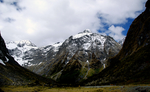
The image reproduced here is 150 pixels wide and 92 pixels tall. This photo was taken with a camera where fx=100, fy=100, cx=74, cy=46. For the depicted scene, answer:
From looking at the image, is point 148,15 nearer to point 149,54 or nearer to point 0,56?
point 149,54

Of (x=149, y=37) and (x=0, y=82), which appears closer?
(x=0, y=82)

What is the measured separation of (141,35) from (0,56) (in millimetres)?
186085

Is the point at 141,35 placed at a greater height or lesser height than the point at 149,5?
lesser

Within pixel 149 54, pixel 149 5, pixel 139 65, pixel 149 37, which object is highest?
pixel 149 5

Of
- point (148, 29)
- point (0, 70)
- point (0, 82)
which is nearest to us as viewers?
point (0, 82)

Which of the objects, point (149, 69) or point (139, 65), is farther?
point (139, 65)

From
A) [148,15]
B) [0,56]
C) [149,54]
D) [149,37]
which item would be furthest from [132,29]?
[0,56]

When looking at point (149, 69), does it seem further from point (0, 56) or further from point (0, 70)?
point (0, 56)

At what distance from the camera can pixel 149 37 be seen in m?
110

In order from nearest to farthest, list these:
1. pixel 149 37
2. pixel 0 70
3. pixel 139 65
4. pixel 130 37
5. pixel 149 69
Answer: pixel 149 69, pixel 139 65, pixel 0 70, pixel 149 37, pixel 130 37

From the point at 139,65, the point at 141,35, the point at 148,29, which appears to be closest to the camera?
the point at 139,65

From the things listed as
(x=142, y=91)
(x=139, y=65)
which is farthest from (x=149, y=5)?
(x=142, y=91)

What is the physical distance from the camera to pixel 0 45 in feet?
524

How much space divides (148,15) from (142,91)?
442ft
